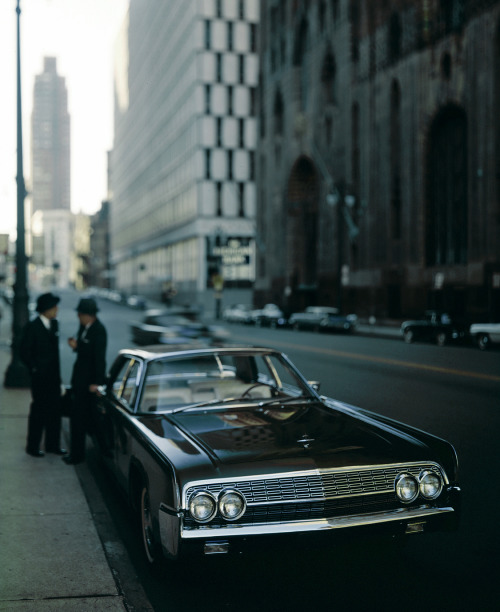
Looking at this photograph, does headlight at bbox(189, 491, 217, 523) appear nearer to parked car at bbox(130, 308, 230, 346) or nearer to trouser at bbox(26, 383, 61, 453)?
trouser at bbox(26, 383, 61, 453)

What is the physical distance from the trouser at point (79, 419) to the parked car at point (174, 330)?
38.1ft

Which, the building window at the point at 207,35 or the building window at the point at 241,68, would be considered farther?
the building window at the point at 241,68

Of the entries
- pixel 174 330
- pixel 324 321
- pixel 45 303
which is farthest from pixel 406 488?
pixel 324 321

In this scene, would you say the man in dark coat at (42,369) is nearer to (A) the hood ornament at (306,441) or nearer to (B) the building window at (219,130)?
(A) the hood ornament at (306,441)

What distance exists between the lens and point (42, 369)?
25.8 ft

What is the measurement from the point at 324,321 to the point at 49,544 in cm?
3583

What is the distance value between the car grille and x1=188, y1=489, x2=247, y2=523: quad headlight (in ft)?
0.08

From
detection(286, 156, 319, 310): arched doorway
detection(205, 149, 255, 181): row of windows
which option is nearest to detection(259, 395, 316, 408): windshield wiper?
detection(286, 156, 319, 310): arched doorway

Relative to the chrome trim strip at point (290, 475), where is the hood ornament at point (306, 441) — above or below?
above

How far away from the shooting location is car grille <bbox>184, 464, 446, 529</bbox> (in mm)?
4109

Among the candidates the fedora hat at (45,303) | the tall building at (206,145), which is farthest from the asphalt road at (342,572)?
the tall building at (206,145)

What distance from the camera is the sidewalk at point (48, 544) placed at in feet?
13.6

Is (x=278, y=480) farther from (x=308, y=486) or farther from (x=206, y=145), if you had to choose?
(x=206, y=145)

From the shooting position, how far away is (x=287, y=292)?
64625 millimetres
